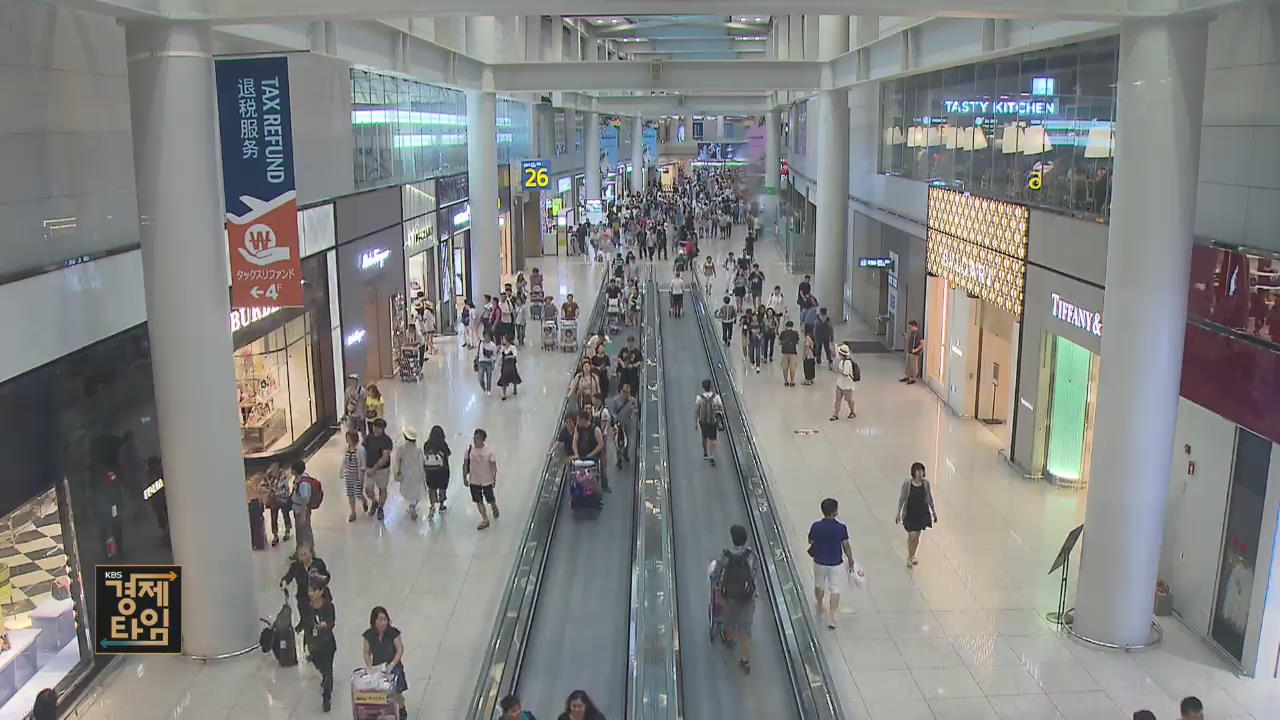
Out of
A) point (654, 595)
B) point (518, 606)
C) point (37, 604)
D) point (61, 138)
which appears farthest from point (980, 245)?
point (37, 604)

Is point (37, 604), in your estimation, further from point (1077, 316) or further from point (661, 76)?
point (661, 76)

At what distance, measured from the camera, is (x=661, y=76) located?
24469 millimetres

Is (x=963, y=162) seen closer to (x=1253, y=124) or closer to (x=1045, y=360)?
(x=1045, y=360)

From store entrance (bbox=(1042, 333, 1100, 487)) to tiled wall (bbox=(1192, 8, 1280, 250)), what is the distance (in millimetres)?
4389

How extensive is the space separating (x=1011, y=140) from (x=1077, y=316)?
391cm

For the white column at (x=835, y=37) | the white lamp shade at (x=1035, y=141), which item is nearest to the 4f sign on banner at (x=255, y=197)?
the white lamp shade at (x=1035, y=141)

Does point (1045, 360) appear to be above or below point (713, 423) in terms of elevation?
above

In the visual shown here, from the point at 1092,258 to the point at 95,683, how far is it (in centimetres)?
1090

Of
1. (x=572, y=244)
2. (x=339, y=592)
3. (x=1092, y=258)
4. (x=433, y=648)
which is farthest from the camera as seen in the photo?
(x=572, y=244)

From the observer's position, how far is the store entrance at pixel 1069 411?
14523 millimetres

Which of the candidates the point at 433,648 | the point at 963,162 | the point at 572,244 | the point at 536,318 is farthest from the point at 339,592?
the point at 572,244

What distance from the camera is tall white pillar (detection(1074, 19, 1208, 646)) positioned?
9.27 meters

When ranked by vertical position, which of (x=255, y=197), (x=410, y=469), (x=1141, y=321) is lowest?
(x=410, y=469)

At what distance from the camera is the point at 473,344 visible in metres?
25.0
